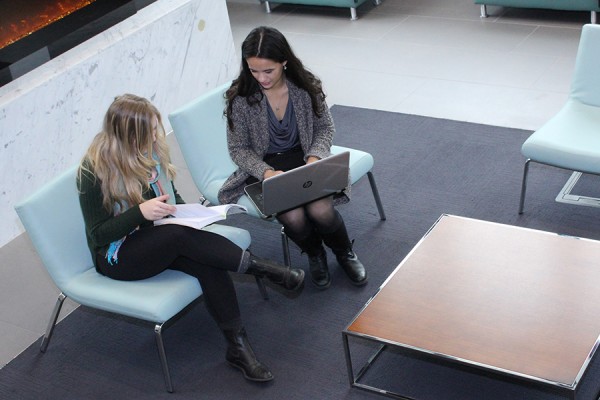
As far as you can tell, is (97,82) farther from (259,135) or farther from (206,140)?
(259,135)

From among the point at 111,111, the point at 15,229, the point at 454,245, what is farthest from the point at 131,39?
the point at 454,245

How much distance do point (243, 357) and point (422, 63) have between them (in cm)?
317

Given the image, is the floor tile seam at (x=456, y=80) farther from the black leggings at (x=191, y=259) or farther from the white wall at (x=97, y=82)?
the black leggings at (x=191, y=259)

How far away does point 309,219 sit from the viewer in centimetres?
391

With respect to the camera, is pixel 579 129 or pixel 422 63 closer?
pixel 579 129

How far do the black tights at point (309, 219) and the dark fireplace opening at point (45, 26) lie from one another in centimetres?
189

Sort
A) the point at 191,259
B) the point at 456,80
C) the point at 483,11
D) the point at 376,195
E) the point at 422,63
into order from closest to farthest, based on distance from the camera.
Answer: the point at 191,259, the point at 376,195, the point at 456,80, the point at 422,63, the point at 483,11

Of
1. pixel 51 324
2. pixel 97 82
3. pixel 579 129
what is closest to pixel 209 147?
pixel 51 324

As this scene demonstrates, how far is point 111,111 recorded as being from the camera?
11.1ft

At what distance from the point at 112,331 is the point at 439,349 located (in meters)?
1.57

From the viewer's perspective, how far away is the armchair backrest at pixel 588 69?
4363 mm

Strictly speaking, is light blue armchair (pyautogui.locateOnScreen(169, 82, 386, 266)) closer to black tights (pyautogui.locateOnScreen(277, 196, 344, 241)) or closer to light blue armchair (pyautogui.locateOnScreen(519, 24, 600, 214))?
black tights (pyautogui.locateOnScreen(277, 196, 344, 241))

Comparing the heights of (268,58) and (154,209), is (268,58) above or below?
above

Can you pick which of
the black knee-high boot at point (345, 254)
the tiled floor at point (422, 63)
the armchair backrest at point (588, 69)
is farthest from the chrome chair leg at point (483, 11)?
the black knee-high boot at point (345, 254)
